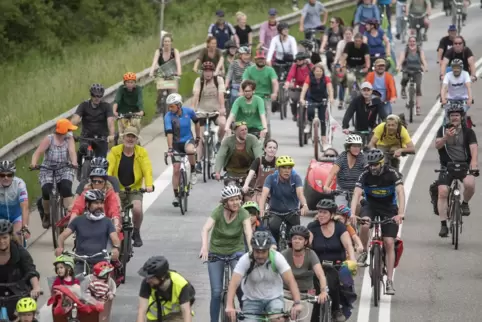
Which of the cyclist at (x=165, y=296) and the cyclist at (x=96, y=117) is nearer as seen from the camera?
the cyclist at (x=165, y=296)

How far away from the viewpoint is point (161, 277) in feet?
51.4

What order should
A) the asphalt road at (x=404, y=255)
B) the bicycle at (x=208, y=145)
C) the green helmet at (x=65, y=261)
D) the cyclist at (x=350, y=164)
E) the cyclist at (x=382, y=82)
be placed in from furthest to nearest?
1. the cyclist at (x=382, y=82)
2. the bicycle at (x=208, y=145)
3. the cyclist at (x=350, y=164)
4. the asphalt road at (x=404, y=255)
5. the green helmet at (x=65, y=261)

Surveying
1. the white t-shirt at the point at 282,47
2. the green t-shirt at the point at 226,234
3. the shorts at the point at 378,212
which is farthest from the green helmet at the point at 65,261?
the white t-shirt at the point at 282,47

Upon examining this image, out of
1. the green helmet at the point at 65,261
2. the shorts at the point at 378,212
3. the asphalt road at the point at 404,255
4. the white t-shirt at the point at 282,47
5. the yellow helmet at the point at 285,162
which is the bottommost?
the asphalt road at the point at 404,255

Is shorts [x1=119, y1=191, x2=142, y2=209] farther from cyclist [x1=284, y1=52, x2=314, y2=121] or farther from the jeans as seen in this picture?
cyclist [x1=284, y1=52, x2=314, y2=121]

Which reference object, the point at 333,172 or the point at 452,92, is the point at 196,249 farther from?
the point at 452,92

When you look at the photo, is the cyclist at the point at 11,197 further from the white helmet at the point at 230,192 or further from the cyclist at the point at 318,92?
the cyclist at the point at 318,92

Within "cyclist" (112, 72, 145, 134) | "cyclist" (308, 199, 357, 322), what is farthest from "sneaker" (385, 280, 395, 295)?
"cyclist" (112, 72, 145, 134)

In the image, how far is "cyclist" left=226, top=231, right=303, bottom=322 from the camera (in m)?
16.5

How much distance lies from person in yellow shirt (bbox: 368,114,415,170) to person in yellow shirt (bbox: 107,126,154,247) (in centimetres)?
385

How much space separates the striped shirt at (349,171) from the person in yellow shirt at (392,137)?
1513mm

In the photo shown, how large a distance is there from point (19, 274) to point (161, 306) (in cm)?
257

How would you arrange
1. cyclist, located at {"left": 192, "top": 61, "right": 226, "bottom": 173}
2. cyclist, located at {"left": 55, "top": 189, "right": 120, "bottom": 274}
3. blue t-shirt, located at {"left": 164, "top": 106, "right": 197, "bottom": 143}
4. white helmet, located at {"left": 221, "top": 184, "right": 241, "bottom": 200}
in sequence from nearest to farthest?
1. white helmet, located at {"left": 221, "top": 184, "right": 241, "bottom": 200}
2. cyclist, located at {"left": 55, "top": 189, "right": 120, "bottom": 274}
3. blue t-shirt, located at {"left": 164, "top": 106, "right": 197, "bottom": 143}
4. cyclist, located at {"left": 192, "top": 61, "right": 226, "bottom": 173}

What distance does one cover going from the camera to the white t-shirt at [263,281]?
16625mm
